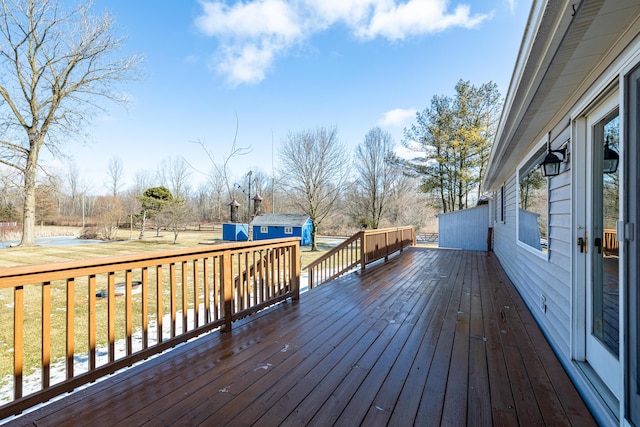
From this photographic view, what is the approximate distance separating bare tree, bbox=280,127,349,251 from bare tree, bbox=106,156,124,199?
24.9 metres

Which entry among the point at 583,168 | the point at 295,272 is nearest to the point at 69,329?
the point at 295,272

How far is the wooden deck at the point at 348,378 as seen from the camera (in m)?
1.61

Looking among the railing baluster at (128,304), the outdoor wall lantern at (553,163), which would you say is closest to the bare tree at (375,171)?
the outdoor wall lantern at (553,163)

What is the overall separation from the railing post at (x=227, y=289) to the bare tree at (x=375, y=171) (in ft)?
54.1

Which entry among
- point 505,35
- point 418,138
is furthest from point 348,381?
point 418,138

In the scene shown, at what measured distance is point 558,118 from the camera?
2.71 m

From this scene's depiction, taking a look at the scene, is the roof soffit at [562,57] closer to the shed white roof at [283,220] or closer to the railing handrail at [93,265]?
the railing handrail at [93,265]

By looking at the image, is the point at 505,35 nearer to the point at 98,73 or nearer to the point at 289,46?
the point at 289,46

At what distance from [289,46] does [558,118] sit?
→ 31.4ft

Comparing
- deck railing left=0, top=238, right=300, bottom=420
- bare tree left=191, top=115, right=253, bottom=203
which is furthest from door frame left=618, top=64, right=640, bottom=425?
bare tree left=191, top=115, right=253, bottom=203

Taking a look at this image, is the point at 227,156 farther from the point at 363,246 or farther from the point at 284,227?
the point at 284,227

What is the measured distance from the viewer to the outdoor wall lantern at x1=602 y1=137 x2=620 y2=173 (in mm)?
1658

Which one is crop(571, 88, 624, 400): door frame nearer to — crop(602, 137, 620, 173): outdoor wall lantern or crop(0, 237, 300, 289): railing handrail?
crop(602, 137, 620, 173): outdoor wall lantern

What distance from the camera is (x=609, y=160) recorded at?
176 cm
